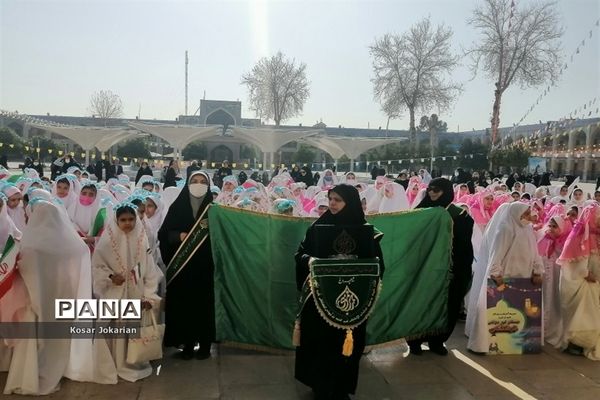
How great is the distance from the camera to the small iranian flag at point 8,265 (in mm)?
3520

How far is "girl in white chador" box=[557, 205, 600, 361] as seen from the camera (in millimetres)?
4746

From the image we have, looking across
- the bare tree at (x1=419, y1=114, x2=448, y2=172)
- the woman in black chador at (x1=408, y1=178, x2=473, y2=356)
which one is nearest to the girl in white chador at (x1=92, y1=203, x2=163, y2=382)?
the woman in black chador at (x1=408, y1=178, x2=473, y2=356)

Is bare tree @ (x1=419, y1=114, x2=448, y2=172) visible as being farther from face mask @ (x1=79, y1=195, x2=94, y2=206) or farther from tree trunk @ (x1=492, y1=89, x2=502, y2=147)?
face mask @ (x1=79, y1=195, x2=94, y2=206)

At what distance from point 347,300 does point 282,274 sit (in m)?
1.13

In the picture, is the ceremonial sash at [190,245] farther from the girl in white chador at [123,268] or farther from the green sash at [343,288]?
the green sash at [343,288]

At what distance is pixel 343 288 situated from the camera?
11.2ft

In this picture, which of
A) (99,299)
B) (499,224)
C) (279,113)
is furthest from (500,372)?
(279,113)

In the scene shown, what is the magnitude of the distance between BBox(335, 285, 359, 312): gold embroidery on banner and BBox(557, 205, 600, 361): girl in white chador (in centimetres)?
255

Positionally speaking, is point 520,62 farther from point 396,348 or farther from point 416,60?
point 396,348

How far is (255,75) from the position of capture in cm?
4172

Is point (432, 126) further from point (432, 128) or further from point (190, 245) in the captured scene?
point (190, 245)

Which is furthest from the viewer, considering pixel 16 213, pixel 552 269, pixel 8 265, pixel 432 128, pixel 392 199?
pixel 432 128

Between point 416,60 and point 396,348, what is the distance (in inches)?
1282

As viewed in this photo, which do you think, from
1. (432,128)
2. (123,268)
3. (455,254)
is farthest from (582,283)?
(432,128)
